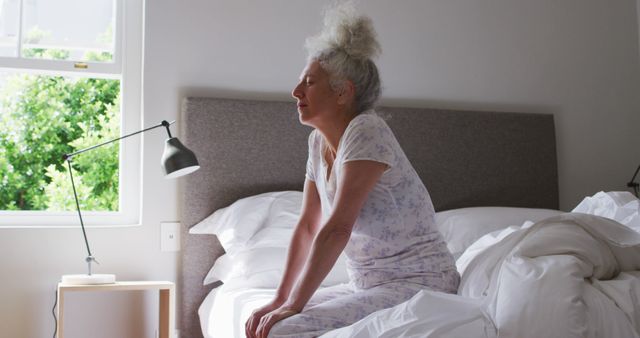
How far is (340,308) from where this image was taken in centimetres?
166

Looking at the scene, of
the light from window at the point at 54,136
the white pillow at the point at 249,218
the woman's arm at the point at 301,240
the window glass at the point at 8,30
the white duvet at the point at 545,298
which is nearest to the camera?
the white duvet at the point at 545,298

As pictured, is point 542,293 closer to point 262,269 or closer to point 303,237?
point 303,237

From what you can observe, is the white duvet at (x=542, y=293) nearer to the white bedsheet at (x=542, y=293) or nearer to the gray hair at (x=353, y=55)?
the white bedsheet at (x=542, y=293)

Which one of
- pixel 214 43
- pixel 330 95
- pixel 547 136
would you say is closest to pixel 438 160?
pixel 547 136

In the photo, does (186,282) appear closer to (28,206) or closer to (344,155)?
(344,155)

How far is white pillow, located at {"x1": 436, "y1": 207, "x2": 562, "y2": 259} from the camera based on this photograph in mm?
2994

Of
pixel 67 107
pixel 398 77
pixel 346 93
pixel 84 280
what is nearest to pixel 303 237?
pixel 346 93

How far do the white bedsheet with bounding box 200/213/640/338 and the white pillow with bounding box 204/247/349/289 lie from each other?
1013 millimetres

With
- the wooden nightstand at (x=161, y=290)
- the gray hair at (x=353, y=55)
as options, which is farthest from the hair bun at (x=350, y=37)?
the wooden nightstand at (x=161, y=290)

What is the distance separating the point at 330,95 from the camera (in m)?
1.94

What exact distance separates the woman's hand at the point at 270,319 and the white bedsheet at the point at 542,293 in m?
0.18

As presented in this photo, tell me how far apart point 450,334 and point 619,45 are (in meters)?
3.21

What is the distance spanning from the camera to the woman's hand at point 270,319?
5.28ft

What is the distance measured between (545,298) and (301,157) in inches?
77.7
